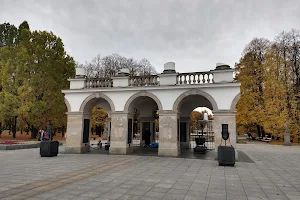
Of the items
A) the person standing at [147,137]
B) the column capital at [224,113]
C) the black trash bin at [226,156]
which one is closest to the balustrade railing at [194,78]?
the column capital at [224,113]

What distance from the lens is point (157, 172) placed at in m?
8.54

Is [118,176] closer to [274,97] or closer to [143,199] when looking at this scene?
[143,199]

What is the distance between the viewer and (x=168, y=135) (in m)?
13.6

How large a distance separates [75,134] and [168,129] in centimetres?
692

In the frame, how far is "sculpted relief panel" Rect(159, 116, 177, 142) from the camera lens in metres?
13.5

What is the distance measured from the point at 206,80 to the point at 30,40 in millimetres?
23251

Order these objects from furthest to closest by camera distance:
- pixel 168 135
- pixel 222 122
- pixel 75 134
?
1. pixel 75 134
2. pixel 168 135
3. pixel 222 122

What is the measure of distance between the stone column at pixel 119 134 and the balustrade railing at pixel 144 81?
7.72ft

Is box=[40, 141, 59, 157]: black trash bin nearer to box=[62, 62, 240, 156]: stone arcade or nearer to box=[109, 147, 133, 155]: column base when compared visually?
box=[62, 62, 240, 156]: stone arcade

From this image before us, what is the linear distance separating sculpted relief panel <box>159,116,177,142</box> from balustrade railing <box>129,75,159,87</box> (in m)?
2.65

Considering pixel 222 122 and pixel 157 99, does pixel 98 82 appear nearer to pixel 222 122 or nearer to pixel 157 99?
pixel 157 99

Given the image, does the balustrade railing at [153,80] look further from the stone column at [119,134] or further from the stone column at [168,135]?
the stone column at [119,134]

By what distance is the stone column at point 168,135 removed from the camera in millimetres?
13398

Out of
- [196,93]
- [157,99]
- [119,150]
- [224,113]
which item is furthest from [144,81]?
[224,113]
